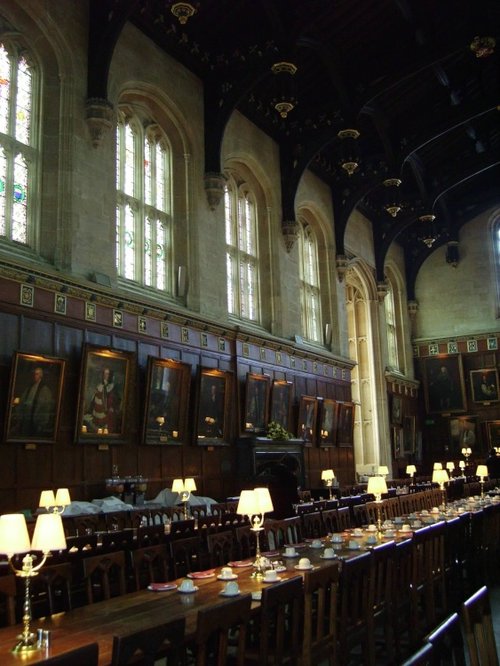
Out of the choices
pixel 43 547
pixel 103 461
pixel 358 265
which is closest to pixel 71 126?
pixel 103 461

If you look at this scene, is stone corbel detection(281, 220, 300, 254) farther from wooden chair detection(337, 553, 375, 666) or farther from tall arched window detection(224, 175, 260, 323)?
wooden chair detection(337, 553, 375, 666)

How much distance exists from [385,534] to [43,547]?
445 centimetres

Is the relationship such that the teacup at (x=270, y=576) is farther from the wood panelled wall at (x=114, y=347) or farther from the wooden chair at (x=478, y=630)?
the wood panelled wall at (x=114, y=347)

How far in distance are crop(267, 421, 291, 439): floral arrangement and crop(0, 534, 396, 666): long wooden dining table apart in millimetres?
9372

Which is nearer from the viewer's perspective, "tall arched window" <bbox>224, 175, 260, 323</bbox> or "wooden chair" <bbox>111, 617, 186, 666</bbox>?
"wooden chair" <bbox>111, 617, 186, 666</bbox>

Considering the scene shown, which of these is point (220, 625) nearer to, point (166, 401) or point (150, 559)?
point (150, 559)

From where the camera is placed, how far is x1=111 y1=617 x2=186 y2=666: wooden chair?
2.49 m

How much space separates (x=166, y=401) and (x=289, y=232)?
21.8 feet

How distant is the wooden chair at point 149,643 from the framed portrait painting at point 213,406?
10078mm

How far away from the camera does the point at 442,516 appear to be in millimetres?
8664

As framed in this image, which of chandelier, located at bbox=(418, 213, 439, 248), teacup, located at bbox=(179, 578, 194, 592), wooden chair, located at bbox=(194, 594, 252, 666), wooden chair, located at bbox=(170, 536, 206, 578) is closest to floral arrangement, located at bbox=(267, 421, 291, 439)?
wooden chair, located at bbox=(170, 536, 206, 578)

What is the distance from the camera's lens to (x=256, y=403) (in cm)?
1478

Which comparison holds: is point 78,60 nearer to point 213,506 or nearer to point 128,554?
point 213,506

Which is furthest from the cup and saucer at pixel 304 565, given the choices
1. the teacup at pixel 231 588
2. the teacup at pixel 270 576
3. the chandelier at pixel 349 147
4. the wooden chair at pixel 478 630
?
the chandelier at pixel 349 147
